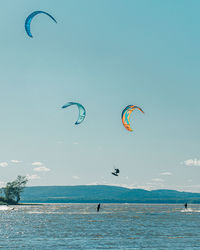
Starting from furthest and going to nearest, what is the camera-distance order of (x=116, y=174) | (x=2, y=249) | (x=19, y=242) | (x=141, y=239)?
1. (x=116, y=174)
2. (x=141, y=239)
3. (x=19, y=242)
4. (x=2, y=249)

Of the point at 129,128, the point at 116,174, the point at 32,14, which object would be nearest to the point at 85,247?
the point at 116,174

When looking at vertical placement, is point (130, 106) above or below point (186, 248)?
above

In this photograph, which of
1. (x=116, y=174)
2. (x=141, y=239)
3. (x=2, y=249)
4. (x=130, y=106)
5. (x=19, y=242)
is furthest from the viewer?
(x=130, y=106)

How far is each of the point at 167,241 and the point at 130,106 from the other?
66.5 ft

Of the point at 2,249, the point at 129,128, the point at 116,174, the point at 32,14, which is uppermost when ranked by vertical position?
the point at 32,14

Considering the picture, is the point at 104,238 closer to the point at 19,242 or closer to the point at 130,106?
the point at 19,242

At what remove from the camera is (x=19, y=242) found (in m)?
42.5

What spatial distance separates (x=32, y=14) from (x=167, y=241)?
29.2 meters

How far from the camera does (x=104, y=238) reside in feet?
151

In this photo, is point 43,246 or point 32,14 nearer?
point 43,246

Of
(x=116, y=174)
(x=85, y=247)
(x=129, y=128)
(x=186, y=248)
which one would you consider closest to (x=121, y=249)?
(x=85, y=247)

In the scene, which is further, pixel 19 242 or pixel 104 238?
pixel 104 238

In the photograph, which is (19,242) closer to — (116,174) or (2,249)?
(2,249)

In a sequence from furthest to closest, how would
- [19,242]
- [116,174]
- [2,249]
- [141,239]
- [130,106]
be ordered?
[130,106] < [116,174] < [141,239] < [19,242] < [2,249]
